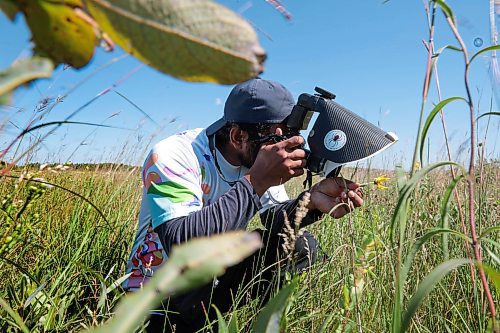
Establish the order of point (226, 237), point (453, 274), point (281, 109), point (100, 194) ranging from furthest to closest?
point (100, 194)
point (281, 109)
point (453, 274)
point (226, 237)

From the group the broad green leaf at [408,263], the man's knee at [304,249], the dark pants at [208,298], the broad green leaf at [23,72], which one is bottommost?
the dark pants at [208,298]

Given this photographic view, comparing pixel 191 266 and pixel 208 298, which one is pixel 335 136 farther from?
pixel 191 266

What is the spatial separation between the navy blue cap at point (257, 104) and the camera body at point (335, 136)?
0.66 feet

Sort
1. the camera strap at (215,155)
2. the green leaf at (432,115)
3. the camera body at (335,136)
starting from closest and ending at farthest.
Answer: the green leaf at (432,115) → the camera body at (335,136) → the camera strap at (215,155)

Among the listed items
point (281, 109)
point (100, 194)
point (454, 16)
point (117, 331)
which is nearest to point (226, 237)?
point (117, 331)

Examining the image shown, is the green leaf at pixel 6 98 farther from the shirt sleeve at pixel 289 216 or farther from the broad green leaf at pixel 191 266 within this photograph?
the shirt sleeve at pixel 289 216

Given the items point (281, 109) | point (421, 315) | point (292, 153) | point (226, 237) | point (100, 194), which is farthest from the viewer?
point (100, 194)

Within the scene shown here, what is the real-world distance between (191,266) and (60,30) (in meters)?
0.09

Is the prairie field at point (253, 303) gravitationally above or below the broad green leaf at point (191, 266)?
below

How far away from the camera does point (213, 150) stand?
1.71m

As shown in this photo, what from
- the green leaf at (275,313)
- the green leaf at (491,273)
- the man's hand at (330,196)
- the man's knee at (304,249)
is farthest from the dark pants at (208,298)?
the green leaf at (275,313)

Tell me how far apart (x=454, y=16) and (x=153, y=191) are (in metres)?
1.08

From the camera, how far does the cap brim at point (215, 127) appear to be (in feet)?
5.62

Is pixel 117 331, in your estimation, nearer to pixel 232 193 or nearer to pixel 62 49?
pixel 62 49
